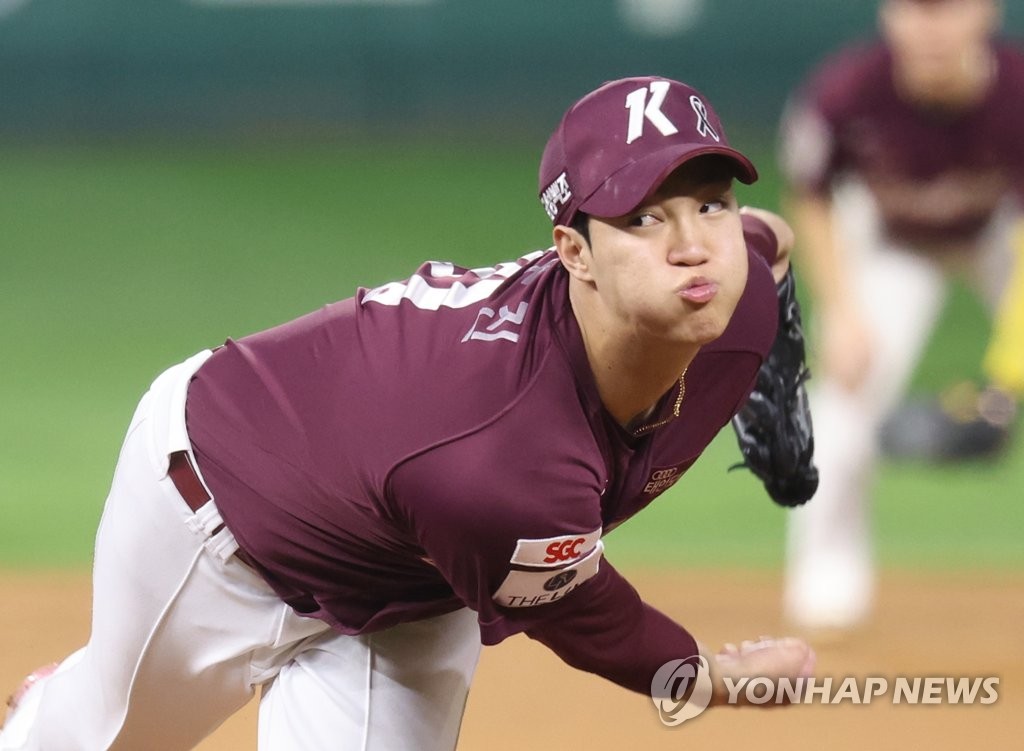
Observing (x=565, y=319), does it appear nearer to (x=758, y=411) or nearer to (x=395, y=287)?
(x=395, y=287)

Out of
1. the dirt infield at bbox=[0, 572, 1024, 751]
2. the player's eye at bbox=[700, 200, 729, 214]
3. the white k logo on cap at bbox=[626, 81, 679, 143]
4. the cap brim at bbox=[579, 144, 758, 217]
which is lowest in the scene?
the dirt infield at bbox=[0, 572, 1024, 751]

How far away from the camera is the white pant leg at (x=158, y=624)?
3303 millimetres

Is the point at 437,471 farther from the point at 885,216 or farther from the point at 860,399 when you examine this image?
the point at 885,216

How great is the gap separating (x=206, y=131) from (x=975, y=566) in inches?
304

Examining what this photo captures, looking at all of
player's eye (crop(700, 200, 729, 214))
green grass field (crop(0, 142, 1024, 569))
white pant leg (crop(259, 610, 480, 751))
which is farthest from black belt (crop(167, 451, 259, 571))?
green grass field (crop(0, 142, 1024, 569))

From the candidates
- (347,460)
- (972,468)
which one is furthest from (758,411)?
(972,468)

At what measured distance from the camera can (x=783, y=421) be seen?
142 inches

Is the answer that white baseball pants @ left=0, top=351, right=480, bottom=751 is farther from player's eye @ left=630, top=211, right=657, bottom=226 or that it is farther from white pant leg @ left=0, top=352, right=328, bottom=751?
A: player's eye @ left=630, top=211, right=657, bottom=226

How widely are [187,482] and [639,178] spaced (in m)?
1.14

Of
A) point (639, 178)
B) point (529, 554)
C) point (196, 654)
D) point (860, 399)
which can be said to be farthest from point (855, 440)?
point (639, 178)

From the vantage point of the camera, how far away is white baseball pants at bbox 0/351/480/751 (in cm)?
331

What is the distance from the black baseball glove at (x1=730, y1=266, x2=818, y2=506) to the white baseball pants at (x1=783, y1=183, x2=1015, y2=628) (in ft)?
8.08

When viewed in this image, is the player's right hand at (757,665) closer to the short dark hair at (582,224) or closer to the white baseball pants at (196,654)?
the white baseball pants at (196,654)

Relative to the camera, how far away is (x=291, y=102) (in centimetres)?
1258
